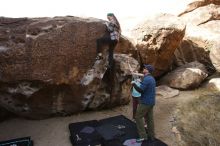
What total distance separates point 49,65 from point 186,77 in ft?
18.5

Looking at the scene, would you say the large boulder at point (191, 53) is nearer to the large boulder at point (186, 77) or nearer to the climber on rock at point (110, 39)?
the large boulder at point (186, 77)

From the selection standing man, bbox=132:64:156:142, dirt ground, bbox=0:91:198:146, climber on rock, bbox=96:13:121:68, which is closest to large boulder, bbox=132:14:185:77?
dirt ground, bbox=0:91:198:146

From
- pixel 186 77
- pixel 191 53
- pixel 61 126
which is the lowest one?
pixel 61 126

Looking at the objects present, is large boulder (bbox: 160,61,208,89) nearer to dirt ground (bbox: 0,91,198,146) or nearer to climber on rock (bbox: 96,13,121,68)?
dirt ground (bbox: 0,91,198,146)

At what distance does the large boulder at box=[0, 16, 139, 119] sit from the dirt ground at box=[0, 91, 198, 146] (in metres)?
0.29

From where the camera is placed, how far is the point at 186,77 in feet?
41.1

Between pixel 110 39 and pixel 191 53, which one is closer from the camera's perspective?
pixel 110 39

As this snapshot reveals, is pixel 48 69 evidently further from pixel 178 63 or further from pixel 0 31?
pixel 178 63

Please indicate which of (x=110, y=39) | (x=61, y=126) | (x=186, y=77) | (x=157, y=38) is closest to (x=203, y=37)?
(x=186, y=77)

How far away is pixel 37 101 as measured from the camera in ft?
32.0

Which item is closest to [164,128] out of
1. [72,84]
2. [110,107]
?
[110,107]

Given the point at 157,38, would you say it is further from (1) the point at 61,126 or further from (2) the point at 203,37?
(1) the point at 61,126

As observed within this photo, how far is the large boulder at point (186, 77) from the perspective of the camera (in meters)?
12.4

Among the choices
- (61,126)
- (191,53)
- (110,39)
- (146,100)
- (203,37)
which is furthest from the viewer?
(191,53)
